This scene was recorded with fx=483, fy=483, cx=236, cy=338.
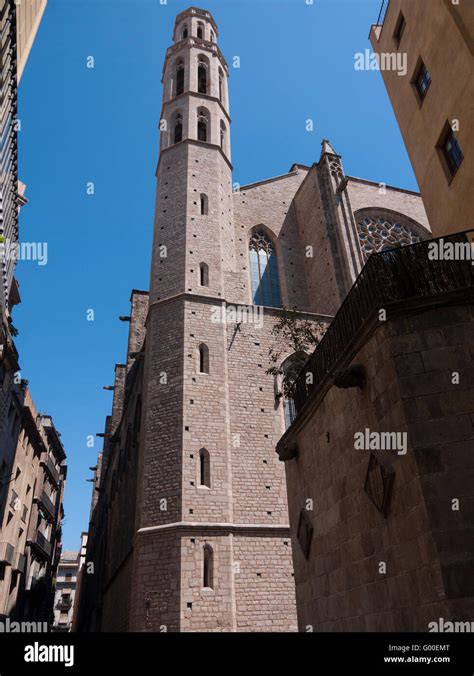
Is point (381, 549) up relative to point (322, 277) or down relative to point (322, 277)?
down

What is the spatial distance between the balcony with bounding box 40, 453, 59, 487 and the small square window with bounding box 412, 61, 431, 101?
23665mm

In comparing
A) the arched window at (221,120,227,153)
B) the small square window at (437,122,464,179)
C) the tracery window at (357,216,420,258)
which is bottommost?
the small square window at (437,122,464,179)

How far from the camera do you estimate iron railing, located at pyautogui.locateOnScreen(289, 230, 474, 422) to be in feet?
18.0

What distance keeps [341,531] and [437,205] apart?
7143 mm

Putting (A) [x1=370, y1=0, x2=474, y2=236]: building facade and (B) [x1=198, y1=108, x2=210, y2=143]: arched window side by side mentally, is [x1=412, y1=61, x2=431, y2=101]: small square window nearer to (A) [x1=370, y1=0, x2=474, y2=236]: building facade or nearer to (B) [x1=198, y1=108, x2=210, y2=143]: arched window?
(A) [x1=370, y1=0, x2=474, y2=236]: building facade

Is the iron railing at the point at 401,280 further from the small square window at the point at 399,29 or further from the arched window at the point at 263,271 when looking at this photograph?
the arched window at the point at 263,271

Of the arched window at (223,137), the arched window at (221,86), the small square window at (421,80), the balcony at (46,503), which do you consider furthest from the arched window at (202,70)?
the balcony at (46,503)

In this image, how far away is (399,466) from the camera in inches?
186

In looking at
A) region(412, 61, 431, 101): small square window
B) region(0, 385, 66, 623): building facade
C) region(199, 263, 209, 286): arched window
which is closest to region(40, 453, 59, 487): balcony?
region(0, 385, 66, 623): building facade

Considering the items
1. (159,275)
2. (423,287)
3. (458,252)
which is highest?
(159,275)

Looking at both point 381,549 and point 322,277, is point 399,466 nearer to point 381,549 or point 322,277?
point 381,549

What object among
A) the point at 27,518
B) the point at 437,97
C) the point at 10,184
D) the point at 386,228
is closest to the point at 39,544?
the point at 27,518
